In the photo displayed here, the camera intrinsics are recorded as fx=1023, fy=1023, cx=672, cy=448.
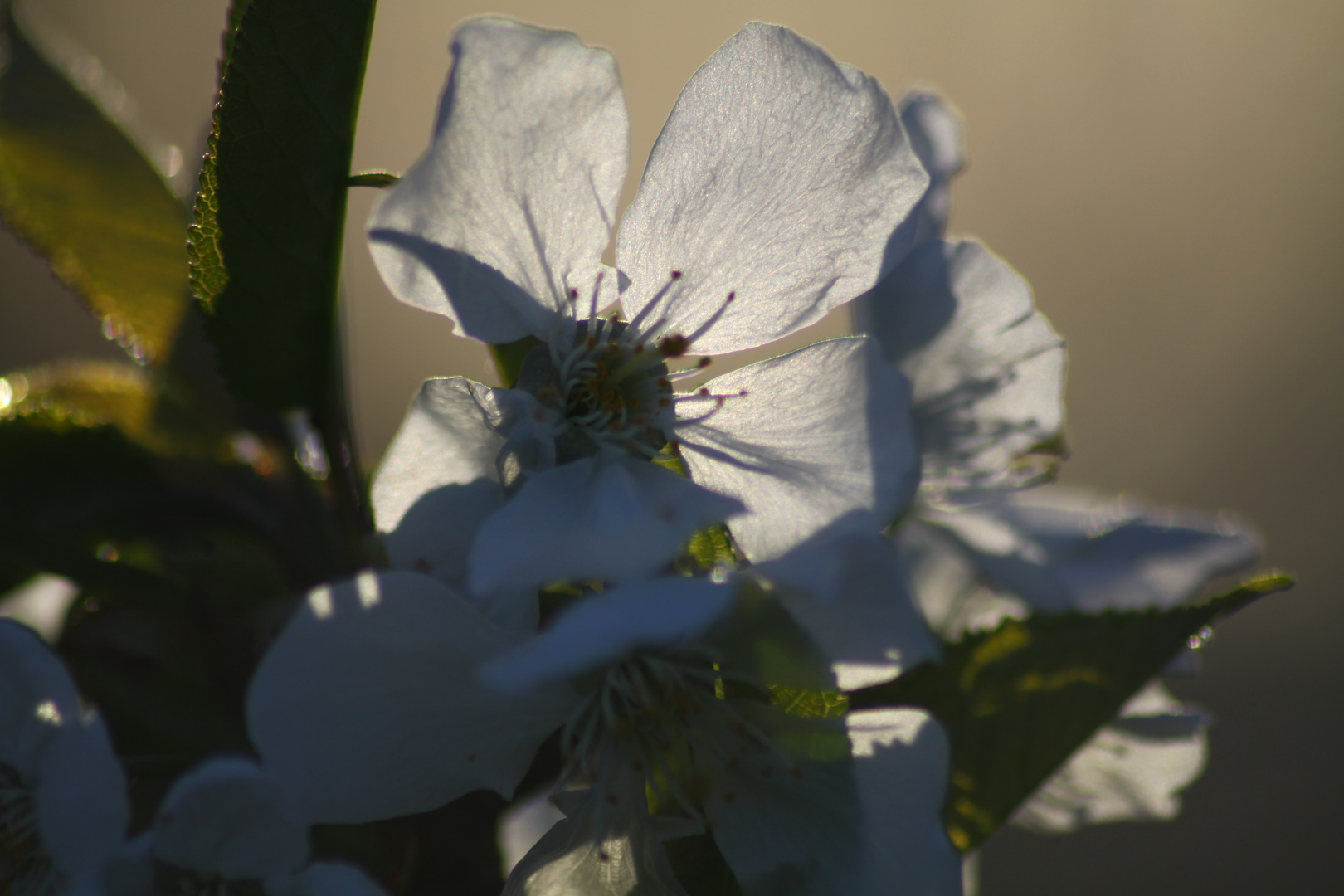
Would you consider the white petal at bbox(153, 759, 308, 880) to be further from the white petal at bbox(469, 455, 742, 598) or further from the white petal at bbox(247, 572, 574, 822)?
the white petal at bbox(469, 455, 742, 598)

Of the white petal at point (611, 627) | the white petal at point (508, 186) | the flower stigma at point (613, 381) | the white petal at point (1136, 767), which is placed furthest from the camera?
the white petal at point (1136, 767)

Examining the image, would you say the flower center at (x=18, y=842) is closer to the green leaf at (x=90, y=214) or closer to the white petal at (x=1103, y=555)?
the green leaf at (x=90, y=214)

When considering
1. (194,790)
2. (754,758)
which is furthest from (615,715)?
(194,790)

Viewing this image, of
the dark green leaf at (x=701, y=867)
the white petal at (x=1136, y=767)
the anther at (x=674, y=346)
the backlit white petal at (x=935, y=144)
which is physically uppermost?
the backlit white petal at (x=935, y=144)

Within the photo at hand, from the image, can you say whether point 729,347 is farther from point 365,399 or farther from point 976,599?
point 365,399

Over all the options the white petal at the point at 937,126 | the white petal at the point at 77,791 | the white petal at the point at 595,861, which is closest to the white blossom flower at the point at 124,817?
the white petal at the point at 77,791

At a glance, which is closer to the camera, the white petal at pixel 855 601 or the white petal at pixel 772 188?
the white petal at pixel 855 601

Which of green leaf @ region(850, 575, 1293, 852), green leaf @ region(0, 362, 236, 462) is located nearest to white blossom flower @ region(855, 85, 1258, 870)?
green leaf @ region(850, 575, 1293, 852)
